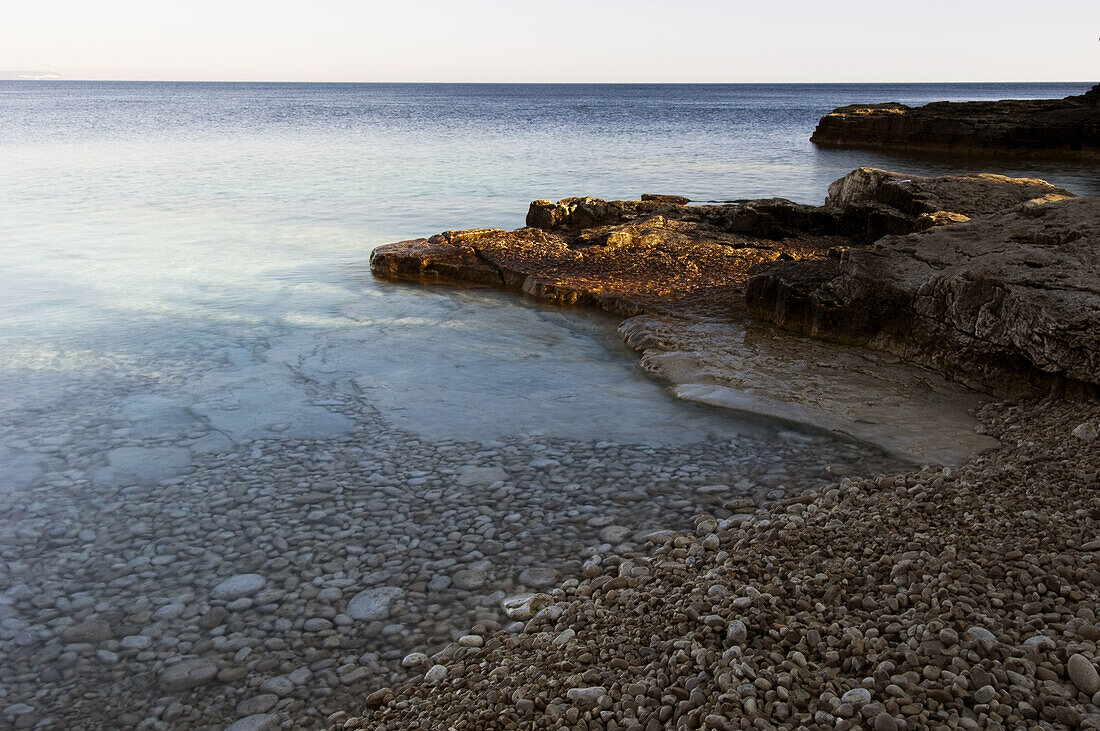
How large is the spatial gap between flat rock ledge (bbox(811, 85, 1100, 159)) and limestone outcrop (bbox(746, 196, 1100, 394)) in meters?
26.0

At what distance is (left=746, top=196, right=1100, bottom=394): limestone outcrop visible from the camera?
201 inches

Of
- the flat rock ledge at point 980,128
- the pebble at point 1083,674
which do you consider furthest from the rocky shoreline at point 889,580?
the flat rock ledge at point 980,128

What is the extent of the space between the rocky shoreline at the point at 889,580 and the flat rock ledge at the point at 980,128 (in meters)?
26.1

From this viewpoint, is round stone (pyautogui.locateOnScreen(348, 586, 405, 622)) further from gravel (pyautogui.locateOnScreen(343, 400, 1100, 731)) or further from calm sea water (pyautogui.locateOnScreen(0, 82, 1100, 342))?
calm sea water (pyautogui.locateOnScreen(0, 82, 1100, 342))

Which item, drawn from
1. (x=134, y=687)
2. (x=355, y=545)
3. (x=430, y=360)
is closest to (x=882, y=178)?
(x=430, y=360)

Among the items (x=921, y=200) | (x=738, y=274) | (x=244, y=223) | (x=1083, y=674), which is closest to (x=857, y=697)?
(x=1083, y=674)

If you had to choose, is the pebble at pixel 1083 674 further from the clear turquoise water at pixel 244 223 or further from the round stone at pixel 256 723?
the clear turquoise water at pixel 244 223

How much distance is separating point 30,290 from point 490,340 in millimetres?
5525

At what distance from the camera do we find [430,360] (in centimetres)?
679

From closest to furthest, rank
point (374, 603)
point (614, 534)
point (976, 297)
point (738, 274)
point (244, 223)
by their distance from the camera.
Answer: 1. point (374, 603)
2. point (614, 534)
3. point (976, 297)
4. point (738, 274)
5. point (244, 223)

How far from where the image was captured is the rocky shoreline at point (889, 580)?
2.46 meters

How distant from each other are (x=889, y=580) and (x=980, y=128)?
32.6 meters

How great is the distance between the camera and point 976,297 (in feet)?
18.5

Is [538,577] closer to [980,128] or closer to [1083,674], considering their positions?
[1083,674]
